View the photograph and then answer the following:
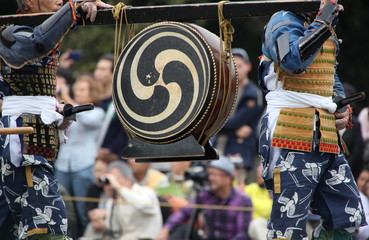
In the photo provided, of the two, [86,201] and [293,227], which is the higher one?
[293,227]

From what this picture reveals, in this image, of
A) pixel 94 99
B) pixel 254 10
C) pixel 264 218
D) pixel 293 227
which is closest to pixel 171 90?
pixel 254 10

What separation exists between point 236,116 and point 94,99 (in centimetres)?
164

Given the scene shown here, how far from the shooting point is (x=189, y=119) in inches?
215

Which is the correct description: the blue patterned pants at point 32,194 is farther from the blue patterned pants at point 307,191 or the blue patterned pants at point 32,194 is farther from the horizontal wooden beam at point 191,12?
the blue patterned pants at point 307,191

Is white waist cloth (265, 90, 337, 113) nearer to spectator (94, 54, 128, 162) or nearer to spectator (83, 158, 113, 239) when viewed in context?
spectator (83, 158, 113, 239)

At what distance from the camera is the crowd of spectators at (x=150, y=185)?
872cm

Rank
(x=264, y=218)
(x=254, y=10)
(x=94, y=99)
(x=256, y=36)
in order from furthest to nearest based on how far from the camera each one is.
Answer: (x=256, y=36) → (x=94, y=99) → (x=264, y=218) → (x=254, y=10)

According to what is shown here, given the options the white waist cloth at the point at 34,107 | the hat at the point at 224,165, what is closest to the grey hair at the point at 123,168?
the hat at the point at 224,165

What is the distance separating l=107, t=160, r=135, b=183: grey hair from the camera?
8883 millimetres

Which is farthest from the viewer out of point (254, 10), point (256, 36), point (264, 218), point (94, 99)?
point (256, 36)

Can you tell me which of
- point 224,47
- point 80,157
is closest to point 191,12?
point 224,47

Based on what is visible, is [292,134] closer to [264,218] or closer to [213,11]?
[213,11]

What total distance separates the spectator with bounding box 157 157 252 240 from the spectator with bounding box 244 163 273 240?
0.32 feet

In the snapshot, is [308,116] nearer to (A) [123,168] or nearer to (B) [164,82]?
(B) [164,82]
